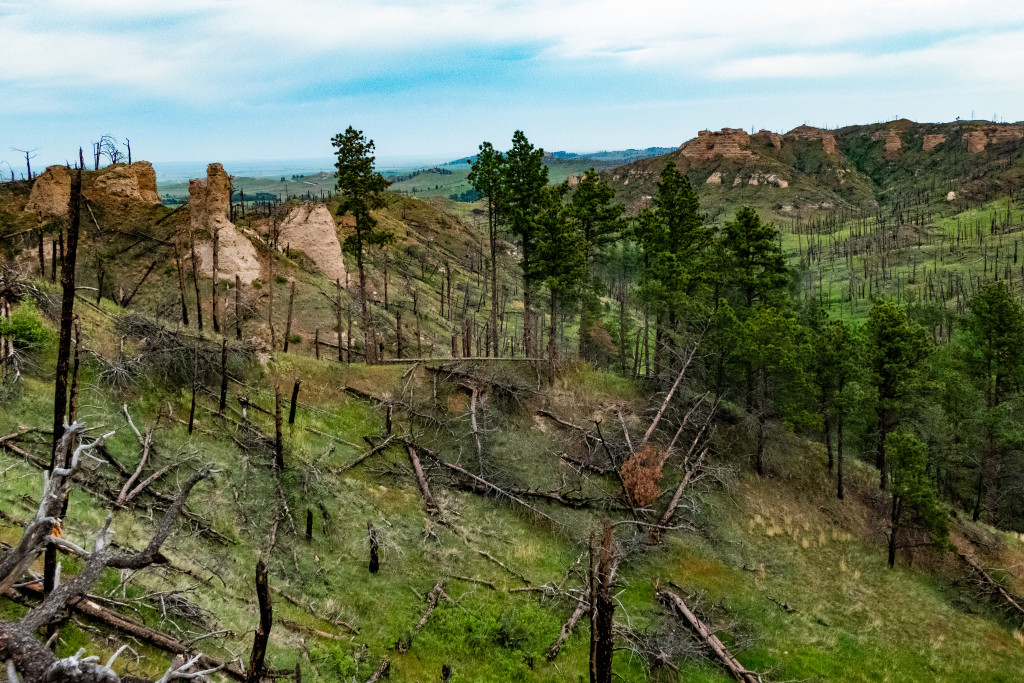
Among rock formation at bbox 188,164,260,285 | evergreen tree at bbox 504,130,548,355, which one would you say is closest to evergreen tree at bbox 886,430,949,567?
evergreen tree at bbox 504,130,548,355

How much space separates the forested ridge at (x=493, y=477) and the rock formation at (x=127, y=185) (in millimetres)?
237

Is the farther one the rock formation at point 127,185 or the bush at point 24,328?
the rock formation at point 127,185

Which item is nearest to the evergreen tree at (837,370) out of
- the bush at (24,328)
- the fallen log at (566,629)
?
the fallen log at (566,629)

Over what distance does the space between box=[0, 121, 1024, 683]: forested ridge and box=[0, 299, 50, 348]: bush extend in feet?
0.29

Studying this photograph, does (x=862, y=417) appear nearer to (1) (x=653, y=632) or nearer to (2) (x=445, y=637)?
(1) (x=653, y=632)

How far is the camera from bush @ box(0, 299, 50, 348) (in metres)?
18.2

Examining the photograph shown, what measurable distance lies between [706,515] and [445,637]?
14219 mm

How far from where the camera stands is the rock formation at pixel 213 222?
40344 millimetres

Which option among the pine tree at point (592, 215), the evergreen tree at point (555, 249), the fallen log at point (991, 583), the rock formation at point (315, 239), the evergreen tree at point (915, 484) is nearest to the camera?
the fallen log at point (991, 583)

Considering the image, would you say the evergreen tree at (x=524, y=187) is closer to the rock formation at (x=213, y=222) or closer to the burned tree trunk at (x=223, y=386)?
the burned tree trunk at (x=223, y=386)

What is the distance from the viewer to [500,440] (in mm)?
26547

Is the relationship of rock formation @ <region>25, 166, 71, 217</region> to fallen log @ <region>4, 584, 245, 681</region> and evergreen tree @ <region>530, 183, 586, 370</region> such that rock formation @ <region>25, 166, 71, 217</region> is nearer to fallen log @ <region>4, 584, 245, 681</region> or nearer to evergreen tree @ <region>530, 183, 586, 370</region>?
evergreen tree @ <region>530, 183, 586, 370</region>

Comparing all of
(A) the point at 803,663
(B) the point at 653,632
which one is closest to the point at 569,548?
(B) the point at 653,632

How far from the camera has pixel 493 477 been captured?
24.2 metres
